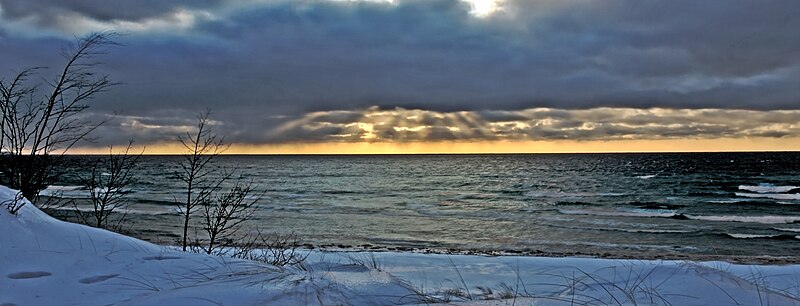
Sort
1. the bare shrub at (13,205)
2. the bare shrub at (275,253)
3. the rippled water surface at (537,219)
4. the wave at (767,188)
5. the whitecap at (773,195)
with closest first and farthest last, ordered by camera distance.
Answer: the bare shrub at (13,205) → the bare shrub at (275,253) → the rippled water surface at (537,219) → the whitecap at (773,195) → the wave at (767,188)

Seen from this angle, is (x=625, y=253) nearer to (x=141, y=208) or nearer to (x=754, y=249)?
(x=754, y=249)

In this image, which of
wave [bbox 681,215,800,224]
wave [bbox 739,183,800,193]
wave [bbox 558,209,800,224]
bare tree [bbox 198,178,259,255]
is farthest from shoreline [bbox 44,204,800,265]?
wave [bbox 739,183,800,193]

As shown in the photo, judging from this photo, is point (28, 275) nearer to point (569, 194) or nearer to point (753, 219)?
point (753, 219)

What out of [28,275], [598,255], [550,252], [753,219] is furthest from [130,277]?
[753,219]

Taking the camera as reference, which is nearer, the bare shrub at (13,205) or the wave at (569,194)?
the bare shrub at (13,205)

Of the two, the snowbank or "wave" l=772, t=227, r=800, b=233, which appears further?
"wave" l=772, t=227, r=800, b=233

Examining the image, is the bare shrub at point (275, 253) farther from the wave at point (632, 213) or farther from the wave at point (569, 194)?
the wave at point (569, 194)

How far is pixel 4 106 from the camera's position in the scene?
7312 millimetres

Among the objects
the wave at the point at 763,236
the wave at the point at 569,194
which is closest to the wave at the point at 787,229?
the wave at the point at 763,236

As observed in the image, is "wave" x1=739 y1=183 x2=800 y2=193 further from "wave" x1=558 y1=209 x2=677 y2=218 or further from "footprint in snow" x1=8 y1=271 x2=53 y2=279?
"footprint in snow" x1=8 y1=271 x2=53 y2=279

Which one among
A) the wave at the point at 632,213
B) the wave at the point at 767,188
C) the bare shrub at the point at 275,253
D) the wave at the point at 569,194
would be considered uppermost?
the bare shrub at the point at 275,253

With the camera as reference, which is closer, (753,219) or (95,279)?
(95,279)

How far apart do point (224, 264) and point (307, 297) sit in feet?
5.30

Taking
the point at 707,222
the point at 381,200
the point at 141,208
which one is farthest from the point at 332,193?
the point at 707,222
